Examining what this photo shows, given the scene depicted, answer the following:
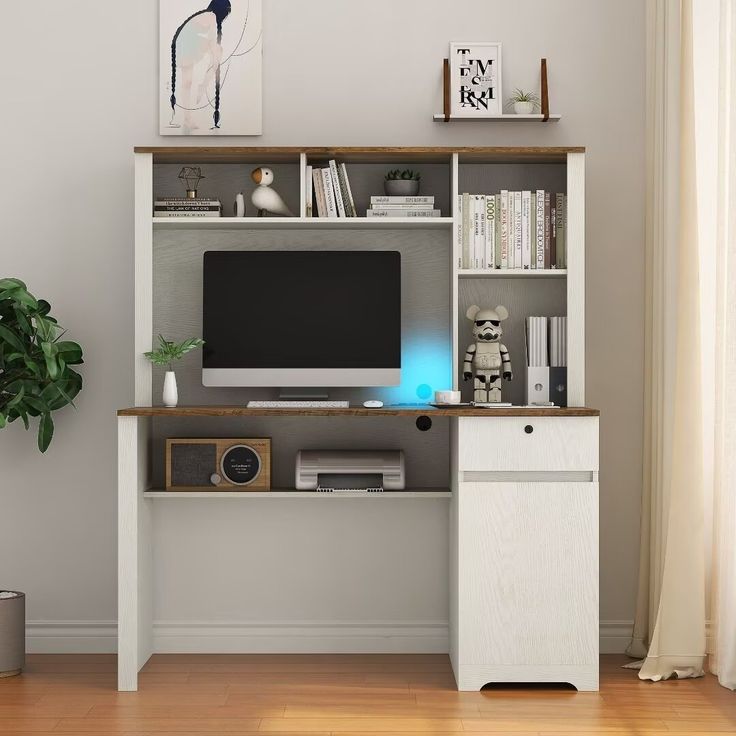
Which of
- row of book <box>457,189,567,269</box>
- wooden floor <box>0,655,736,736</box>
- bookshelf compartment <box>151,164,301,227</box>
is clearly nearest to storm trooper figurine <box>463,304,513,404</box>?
row of book <box>457,189,567,269</box>

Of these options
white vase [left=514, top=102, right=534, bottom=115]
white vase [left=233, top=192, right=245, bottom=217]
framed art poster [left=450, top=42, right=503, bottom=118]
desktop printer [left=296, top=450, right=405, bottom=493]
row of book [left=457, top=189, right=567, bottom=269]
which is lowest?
desktop printer [left=296, top=450, right=405, bottom=493]

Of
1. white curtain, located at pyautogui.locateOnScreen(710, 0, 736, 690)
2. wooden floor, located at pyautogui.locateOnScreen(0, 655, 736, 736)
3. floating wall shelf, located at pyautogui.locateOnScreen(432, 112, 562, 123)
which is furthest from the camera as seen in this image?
floating wall shelf, located at pyautogui.locateOnScreen(432, 112, 562, 123)

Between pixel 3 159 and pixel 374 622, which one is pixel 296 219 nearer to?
pixel 3 159

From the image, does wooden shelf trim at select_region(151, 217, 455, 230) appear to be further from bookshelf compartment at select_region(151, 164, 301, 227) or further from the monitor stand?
the monitor stand

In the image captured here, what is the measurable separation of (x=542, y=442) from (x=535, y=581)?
48 cm

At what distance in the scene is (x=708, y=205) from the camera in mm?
3551

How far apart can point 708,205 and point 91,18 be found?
2.55m

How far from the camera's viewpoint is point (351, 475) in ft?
11.6

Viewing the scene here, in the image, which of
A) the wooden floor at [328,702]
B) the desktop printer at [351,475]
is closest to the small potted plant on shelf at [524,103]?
the desktop printer at [351,475]

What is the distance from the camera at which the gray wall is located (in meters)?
3.75

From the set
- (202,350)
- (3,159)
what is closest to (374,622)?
(202,350)

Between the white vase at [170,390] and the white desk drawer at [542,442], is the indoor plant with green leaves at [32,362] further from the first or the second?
the white desk drawer at [542,442]

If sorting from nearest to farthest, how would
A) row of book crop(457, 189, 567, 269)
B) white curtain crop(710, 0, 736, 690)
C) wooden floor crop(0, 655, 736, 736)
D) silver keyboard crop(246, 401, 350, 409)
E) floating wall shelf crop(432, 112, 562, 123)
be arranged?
wooden floor crop(0, 655, 736, 736) < white curtain crop(710, 0, 736, 690) < silver keyboard crop(246, 401, 350, 409) < row of book crop(457, 189, 567, 269) < floating wall shelf crop(432, 112, 562, 123)

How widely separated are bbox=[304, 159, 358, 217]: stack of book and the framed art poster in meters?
0.56
